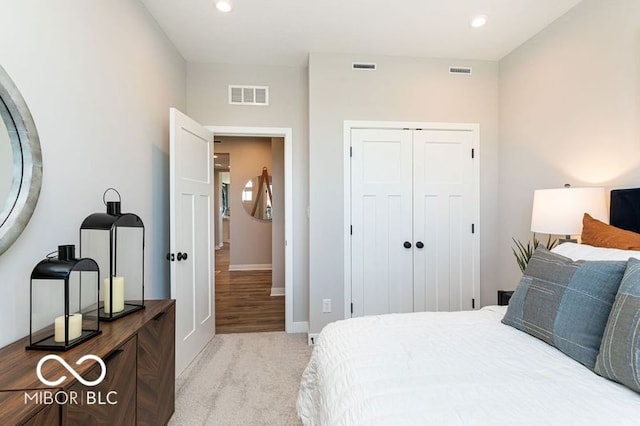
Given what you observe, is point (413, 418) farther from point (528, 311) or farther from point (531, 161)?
point (531, 161)

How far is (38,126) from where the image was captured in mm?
1378

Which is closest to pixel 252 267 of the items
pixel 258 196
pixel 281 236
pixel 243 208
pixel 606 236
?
pixel 243 208

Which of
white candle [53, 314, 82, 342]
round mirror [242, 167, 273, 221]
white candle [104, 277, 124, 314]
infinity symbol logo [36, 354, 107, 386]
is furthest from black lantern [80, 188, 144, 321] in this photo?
round mirror [242, 167, 273, 221]

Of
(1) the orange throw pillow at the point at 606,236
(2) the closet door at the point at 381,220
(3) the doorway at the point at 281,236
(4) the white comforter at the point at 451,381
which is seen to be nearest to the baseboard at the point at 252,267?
(3) the doorway at the point at 281,236

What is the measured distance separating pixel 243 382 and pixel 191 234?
4.17ft

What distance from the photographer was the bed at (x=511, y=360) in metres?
0.91

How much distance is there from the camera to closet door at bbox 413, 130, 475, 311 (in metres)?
3.17

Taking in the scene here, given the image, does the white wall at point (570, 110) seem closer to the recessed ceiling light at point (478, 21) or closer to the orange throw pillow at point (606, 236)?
the orange throw pillow at point (606, 236)

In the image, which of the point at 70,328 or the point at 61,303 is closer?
the point at 70,328

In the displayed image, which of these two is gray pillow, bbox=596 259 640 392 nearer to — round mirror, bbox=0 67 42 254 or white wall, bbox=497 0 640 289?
white wall, bbox=497 0 640 289

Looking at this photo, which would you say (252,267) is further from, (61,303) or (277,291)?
(61,303)

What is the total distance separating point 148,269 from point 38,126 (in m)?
1.32

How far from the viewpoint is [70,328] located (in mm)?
1250

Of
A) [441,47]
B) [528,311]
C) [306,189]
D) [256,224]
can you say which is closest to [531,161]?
[441,47]
